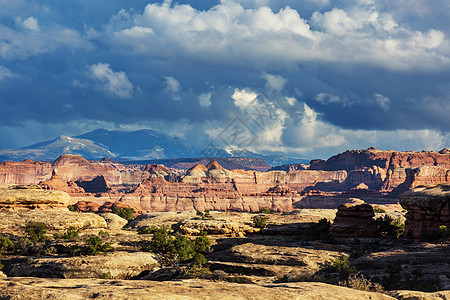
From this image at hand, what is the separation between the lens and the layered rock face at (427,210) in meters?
45.2

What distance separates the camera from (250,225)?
5744cm

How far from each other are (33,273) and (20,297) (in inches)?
842

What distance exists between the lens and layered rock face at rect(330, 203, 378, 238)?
171 ft

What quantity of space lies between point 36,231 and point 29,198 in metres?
9.15

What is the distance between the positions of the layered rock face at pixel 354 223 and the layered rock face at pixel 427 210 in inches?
182

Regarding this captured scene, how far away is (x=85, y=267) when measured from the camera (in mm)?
32781

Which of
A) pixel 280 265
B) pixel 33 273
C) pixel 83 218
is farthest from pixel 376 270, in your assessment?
pixel 83 218

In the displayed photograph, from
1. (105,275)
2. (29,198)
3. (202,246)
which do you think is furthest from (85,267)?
(29,198)

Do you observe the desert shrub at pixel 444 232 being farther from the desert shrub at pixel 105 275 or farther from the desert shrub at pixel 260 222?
the desert shrub at pixel 105 275

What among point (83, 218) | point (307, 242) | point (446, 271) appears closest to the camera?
point (446, 271)

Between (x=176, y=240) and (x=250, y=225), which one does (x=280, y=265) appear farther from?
(x=250, y=225)

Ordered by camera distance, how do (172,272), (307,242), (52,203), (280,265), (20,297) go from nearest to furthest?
(20,297)
(172,272)
(280,265)
(307,242)
(52,203)

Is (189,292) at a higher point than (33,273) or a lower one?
higher

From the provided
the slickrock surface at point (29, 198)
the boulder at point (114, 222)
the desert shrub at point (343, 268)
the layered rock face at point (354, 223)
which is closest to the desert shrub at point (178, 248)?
the desert shrub at point (343, 268)
